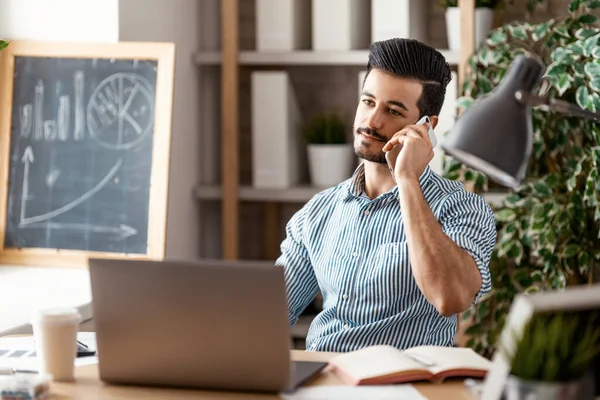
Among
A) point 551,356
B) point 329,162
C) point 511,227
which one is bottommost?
point 551,356

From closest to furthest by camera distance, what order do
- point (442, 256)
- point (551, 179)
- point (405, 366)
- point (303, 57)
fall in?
point (405, 366) → point (442, 256) → point (551, 179) → point (303, 57)

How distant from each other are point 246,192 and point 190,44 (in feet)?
1.80

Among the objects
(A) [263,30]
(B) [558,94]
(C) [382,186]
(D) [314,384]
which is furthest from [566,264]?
(D) [314,384]

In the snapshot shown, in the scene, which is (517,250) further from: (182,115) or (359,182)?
(182,115)

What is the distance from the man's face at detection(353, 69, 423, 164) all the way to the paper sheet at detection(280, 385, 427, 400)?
2.47 feet

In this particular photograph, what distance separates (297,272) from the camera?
2.44 metres

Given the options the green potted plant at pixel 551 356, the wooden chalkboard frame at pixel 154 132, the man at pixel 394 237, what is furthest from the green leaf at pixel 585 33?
the green potted plant at pixel 551 356

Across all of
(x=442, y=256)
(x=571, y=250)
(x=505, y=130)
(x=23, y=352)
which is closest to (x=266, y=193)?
(x=571, y=250)

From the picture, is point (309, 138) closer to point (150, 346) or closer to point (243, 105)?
point (243, 105)

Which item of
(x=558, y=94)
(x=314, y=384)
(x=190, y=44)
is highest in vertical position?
(x=190, y=44)

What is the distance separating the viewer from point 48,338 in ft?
5.91

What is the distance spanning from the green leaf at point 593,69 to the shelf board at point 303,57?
0.54 metres

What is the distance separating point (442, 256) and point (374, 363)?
1.44 feet

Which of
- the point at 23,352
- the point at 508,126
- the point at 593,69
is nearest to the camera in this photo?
the point at 508,126
